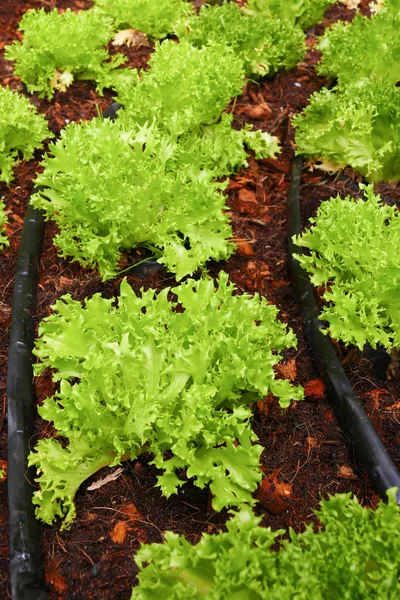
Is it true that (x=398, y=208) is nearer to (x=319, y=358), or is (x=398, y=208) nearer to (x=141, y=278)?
(x=319, y=358)

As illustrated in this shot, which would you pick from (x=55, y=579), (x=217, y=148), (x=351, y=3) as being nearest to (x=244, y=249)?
(x=217, y=148)

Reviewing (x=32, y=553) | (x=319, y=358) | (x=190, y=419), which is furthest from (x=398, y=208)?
(x=32, y=553)

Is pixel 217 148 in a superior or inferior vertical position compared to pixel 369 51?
inferior

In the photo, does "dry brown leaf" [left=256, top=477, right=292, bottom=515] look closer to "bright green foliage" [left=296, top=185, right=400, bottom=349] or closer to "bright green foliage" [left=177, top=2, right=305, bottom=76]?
"bright green foliage" [left=296, top=185, right=400, bottom=349]

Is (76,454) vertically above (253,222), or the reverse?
(253,222)

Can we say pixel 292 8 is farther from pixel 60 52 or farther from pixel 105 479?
pixel 105 479

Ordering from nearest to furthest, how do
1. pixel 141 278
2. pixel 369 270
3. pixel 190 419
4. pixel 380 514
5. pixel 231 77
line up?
pixel 380 514
pixel 190 419
pixel 369 270
pixel 141 278
pixel 231 77

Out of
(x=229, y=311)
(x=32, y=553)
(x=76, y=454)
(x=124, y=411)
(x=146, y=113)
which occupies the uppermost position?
(x=146, y=113)
